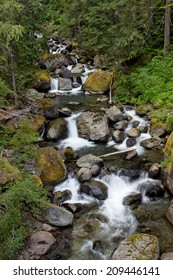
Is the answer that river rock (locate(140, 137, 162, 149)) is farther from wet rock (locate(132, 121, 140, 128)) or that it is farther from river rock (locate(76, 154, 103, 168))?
river rock (locate(76, 154, 103, 168))

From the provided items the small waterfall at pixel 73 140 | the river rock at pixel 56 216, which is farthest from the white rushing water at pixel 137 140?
the river rock at pixel 56 216

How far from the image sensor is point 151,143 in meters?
13.6

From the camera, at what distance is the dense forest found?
29.3 ft

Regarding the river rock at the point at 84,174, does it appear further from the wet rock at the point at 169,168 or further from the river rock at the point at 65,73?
the river rock at the point at 65,73

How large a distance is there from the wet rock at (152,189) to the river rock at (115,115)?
5.39 metres

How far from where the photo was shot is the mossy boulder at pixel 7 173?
9.25 m


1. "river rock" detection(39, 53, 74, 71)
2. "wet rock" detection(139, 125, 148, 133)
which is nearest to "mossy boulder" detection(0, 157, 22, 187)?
"wet rock" detection(139, 125, 148, 133)

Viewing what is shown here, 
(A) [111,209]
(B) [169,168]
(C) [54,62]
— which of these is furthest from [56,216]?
(C) [54,62]

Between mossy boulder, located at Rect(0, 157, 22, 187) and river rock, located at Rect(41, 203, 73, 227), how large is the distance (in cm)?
148

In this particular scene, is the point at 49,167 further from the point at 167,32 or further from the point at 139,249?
the point at 167,32

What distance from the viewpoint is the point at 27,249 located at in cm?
795

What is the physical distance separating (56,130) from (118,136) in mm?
3102
